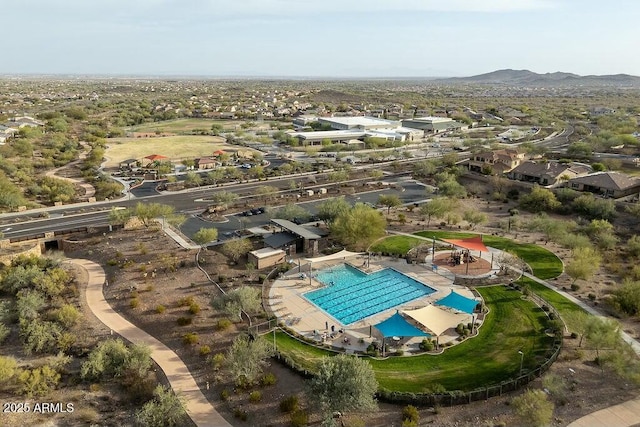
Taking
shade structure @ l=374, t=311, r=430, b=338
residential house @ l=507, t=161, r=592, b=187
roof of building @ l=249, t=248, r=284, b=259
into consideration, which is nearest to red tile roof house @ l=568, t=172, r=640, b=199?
residential house @ l=507, t=161, r=592, b=187

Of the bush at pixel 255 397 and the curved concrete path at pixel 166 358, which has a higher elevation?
the bush at pixel 255 397

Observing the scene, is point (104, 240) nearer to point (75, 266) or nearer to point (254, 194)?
point (75, 266)

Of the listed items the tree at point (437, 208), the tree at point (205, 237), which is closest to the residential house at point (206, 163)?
the tree at point (205, 237)

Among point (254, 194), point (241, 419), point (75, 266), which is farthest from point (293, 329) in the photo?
point (254, 194)

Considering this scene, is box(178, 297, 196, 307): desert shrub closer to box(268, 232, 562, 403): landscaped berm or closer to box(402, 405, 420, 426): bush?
box(268, 232, 562, 403): landscaped berm

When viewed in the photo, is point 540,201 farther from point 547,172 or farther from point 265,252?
point 265,252

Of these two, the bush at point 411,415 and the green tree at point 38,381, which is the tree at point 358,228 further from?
the green tree at point 38,381

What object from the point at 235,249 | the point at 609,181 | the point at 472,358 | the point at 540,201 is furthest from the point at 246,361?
the point at 609,181
